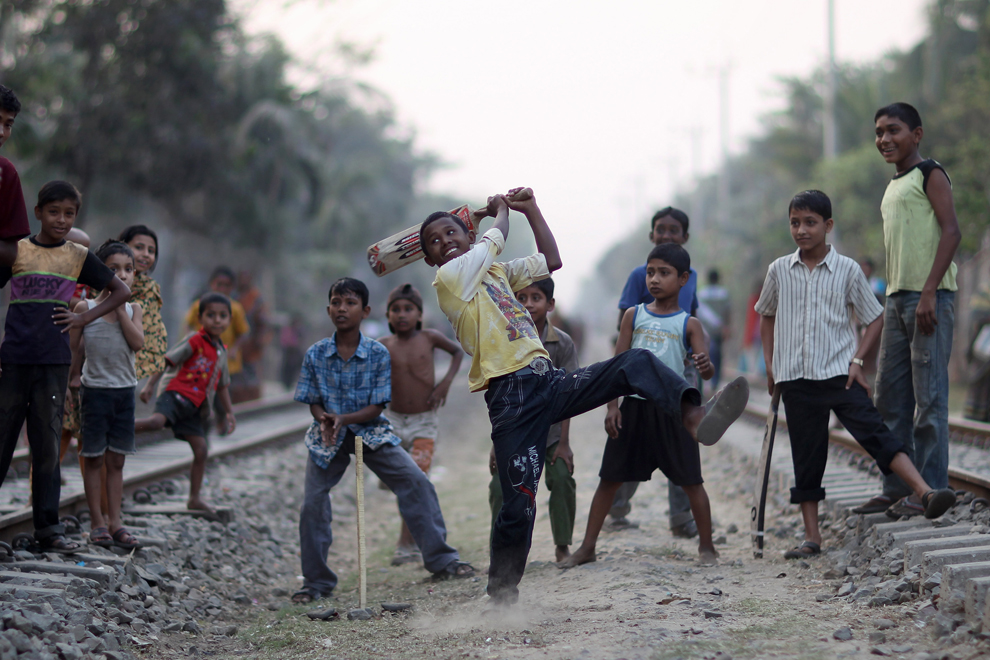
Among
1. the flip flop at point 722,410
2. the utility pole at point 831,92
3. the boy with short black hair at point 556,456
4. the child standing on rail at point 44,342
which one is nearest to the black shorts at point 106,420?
Answer: the child standing on rail at point 44,342

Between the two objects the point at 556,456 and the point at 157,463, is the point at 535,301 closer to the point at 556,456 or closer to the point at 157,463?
the point at 556,456

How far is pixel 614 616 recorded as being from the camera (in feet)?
13.3

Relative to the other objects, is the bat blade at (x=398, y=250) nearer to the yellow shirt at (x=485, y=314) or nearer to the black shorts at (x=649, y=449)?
the yellow shirt at (x=485, y=314)

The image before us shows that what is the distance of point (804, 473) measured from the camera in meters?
5.14

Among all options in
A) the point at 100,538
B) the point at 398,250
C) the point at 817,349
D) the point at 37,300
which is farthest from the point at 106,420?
the point at 817,349

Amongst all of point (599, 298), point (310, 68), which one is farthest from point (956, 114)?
point (599, 298)

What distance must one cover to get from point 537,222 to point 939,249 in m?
2.19

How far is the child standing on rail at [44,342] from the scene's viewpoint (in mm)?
4609

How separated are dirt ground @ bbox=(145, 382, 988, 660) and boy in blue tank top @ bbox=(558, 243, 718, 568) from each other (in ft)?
1.36

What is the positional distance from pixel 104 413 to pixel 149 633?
56.2 inches

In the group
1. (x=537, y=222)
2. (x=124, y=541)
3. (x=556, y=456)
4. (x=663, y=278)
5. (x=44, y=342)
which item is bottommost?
(x=124, y=541)

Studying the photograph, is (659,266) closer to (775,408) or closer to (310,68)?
(775,408)

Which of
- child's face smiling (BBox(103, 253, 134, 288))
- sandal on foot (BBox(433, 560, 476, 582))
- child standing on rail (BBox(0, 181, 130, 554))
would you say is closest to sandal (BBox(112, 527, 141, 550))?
child standing on rail (BBox(0, 181, 130, 554))

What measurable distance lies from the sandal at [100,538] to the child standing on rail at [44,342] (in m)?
0.29
